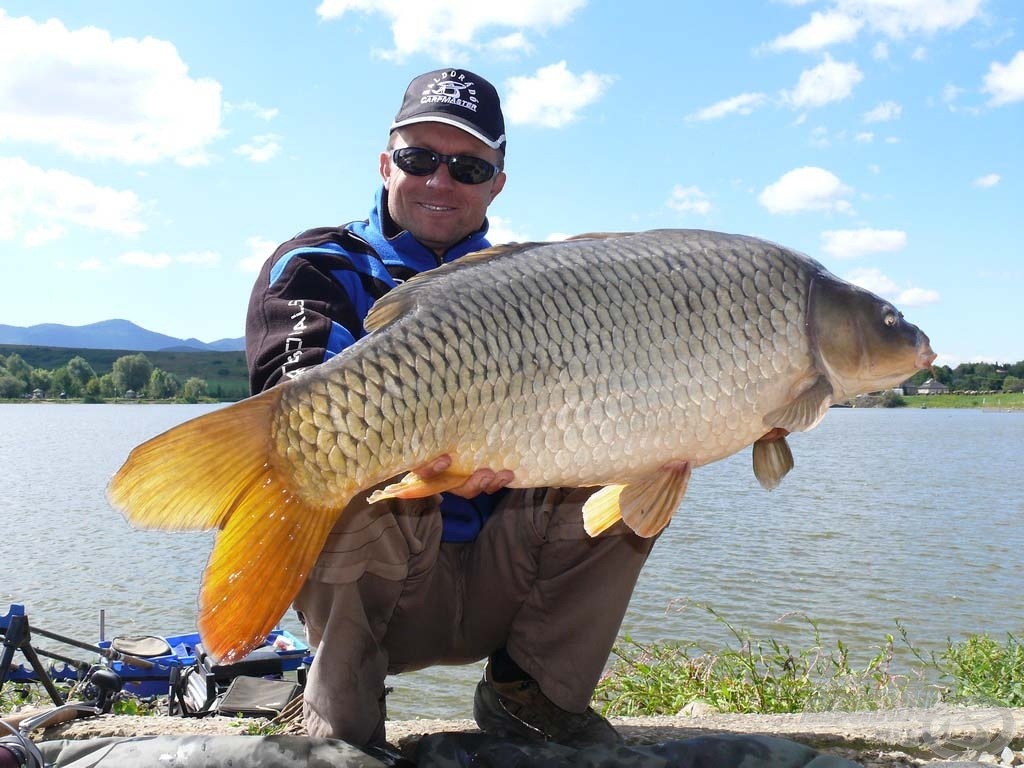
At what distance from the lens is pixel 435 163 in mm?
2324

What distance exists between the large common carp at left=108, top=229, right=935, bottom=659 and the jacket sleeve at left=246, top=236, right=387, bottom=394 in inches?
13.9

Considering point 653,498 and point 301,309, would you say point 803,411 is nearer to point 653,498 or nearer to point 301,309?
point 653,498

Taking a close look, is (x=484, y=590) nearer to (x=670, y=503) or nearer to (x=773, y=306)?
(x=670, y=503)

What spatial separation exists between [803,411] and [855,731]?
984 millimetres

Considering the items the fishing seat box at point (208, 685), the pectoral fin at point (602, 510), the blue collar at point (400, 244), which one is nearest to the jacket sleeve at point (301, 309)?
the blue collar at point (400, 244)

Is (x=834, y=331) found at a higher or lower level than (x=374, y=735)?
higher

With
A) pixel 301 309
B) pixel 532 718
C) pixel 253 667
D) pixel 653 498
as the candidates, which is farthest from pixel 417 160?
pixel 253 667

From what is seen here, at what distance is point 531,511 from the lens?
2.12 meters

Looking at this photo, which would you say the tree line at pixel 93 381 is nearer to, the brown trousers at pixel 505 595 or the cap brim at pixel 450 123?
the cap brim at pixel 450 123

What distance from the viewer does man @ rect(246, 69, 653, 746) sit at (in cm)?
188

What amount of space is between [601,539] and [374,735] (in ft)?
2.14

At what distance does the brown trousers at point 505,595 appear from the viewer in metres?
1.95

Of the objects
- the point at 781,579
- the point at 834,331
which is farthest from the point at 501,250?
the point at 781,579

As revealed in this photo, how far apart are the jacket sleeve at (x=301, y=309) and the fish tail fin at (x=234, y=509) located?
1.13 feet
